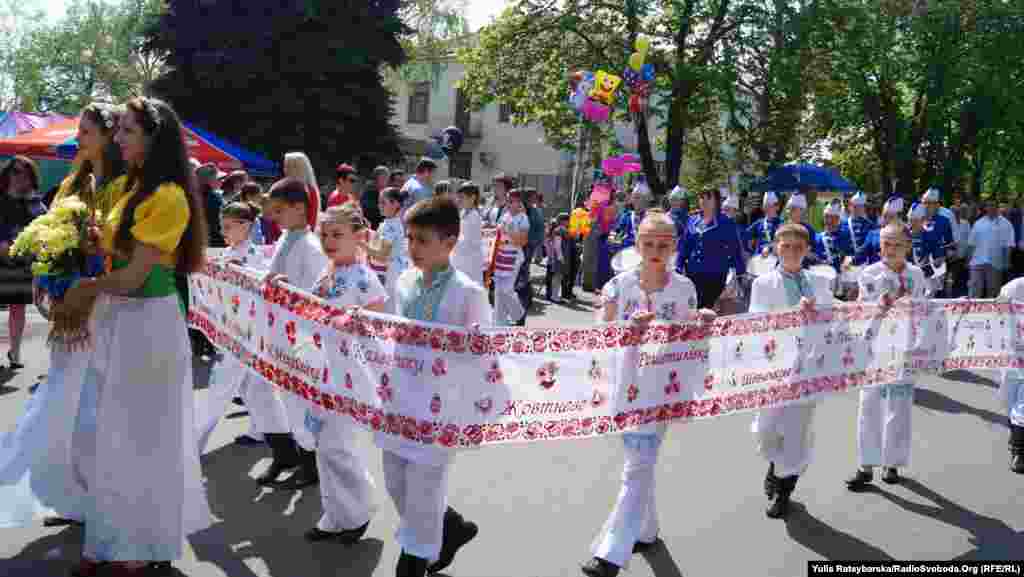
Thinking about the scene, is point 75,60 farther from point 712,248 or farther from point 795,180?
point 712,248

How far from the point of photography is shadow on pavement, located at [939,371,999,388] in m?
11.7

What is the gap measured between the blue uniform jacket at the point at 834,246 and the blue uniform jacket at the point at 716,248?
3.47m

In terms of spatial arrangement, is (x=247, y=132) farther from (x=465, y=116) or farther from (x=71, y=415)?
(x=465, y=116)

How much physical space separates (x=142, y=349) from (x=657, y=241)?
2.42 metres

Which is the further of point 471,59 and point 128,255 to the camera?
point 471,59

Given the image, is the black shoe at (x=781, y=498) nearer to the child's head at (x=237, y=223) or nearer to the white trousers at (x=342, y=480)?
the white trousers at (x=342, y=480)

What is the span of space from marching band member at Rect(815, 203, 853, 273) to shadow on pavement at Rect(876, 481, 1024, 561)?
24.0 feet

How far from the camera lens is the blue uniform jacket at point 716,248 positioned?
10781 millimetres

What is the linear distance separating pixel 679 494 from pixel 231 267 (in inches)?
122

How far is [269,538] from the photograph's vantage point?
5.28 metres

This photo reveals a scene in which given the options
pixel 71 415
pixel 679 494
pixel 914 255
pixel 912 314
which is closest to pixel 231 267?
pixel 71 415

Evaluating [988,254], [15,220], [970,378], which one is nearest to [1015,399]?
[970,378]

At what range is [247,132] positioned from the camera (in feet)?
86.4

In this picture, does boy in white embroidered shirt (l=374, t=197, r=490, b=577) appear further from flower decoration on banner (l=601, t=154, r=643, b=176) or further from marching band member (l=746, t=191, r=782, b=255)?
flower decoration on banner (l=601, t=154, r=643, b=176)
